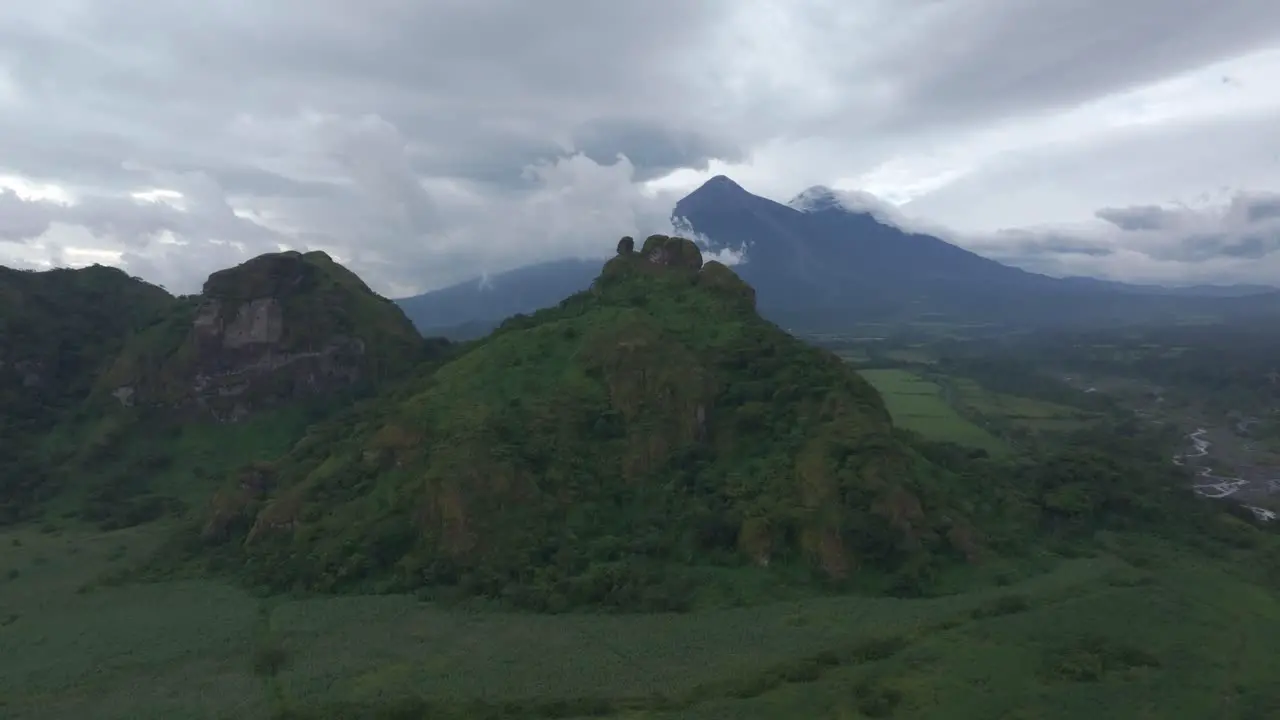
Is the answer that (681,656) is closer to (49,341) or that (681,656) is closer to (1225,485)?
(1225,485)

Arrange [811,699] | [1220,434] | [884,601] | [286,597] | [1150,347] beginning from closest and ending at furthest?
1. [811,699]
2. [884,601]
3. [286,597]
4. [1220,434]
5. [1150,347]

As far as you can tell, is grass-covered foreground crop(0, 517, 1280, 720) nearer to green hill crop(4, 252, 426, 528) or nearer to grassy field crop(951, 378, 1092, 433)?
green hill crop(4, 252, 426, 528)

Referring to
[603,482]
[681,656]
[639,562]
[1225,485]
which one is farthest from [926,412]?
[681,656]

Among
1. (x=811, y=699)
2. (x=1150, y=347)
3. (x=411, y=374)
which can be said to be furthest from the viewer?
(x=1150, y=347)

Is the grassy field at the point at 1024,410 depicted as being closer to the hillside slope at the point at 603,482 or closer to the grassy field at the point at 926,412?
the grassy field at the point at 926,412

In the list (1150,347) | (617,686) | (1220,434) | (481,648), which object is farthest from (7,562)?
(1150,347)

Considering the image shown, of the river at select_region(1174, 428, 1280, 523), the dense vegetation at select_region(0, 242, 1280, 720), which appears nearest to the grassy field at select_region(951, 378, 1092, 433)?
the river at select_region(1174, 428, 1280, 523)

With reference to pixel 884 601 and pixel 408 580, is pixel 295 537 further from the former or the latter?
pixel 884 601
